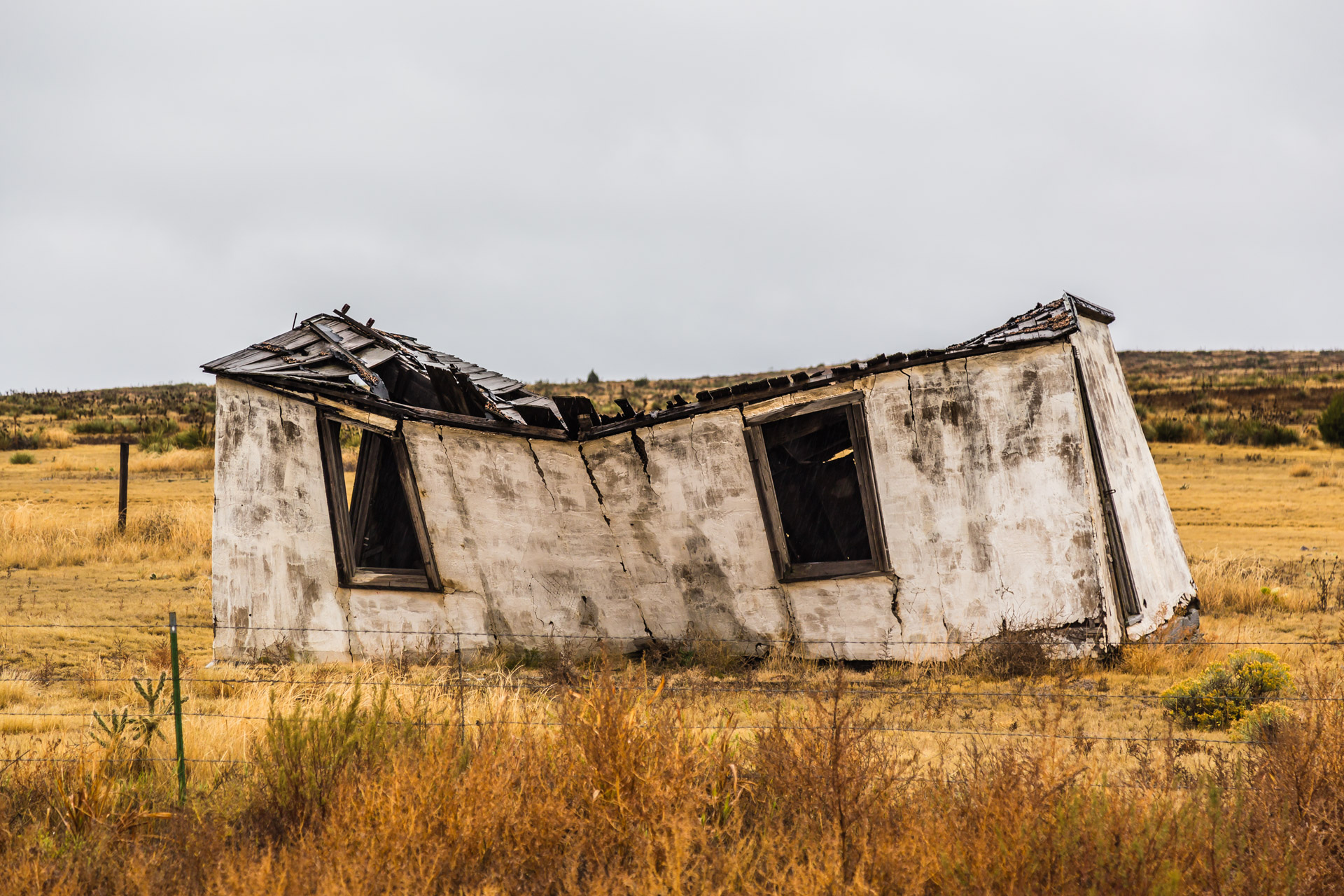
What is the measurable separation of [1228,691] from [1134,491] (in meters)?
2.49

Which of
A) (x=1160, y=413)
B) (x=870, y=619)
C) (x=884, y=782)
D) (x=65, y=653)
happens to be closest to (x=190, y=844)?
(x=884, y=782)

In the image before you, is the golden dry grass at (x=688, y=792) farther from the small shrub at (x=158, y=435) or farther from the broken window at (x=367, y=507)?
the small shrub at (x=158, y=435)

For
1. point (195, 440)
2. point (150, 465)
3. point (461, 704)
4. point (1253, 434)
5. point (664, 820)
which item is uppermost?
point (195, 440)

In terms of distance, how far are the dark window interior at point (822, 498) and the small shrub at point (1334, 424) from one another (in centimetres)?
2149

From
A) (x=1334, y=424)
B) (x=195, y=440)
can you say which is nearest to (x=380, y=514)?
(x=195, y=440)

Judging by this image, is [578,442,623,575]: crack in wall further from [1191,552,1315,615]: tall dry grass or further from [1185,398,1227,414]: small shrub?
[1185,398,1227,414]: small shrub

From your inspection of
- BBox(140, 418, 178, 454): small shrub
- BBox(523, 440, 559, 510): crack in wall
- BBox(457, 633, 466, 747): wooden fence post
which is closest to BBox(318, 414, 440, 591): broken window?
BBox(457, 633, 466, 747): wooden fence post

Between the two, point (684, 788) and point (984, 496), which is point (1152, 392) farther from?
point (684, 788)

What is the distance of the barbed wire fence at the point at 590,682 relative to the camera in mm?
5371

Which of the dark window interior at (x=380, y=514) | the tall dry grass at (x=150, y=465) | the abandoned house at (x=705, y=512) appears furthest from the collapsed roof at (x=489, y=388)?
the tall dry grass at (x=150, y=465)

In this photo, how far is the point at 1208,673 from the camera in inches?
262

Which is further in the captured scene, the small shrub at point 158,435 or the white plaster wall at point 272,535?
the small shrub at point 158,435

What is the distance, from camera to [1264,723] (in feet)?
18.0

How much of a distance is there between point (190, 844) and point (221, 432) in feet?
18.1
